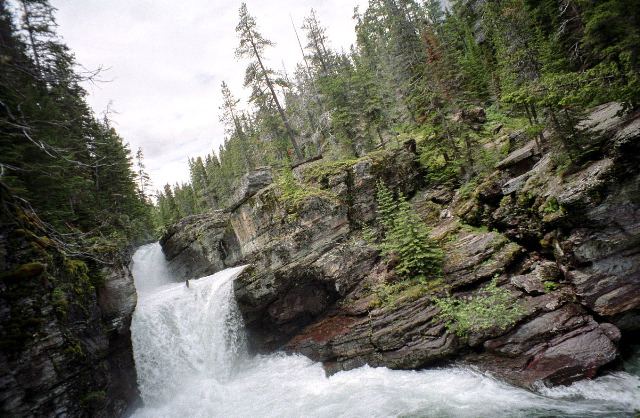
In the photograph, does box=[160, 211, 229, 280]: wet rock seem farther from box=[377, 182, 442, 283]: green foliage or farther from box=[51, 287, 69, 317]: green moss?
box=[377, 182, 442, 283]: green foliage

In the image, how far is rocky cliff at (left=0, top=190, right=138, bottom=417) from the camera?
8.35 metres

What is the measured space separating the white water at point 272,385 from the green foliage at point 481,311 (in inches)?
66.1

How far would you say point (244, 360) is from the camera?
16.1 meters

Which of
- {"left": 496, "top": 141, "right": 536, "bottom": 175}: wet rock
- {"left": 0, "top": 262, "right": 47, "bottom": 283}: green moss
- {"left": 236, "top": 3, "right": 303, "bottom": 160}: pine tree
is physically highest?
{"left": 236, "top": 3, "right": 303, "bottom": 160}: pine tree

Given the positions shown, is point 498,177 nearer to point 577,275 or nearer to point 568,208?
point 568,208

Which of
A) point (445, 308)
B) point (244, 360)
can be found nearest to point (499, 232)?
point (445, 308)

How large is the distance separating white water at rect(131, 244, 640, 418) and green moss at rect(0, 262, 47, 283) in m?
7.06

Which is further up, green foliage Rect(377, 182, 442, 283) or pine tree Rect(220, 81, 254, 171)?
pine tree Rect(220, 81, 254, 171)

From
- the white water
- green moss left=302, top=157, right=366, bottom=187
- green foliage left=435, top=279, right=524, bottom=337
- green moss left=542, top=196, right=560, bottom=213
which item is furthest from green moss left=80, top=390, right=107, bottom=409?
green moss left=542, top=196, right=560, bottom=213

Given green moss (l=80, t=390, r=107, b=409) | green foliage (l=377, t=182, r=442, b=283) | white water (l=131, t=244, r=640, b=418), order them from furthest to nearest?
green foliage (l=377, t=182, r=442, b=283) → green moss (l=80, t=390, r=107, b=409) → white water (l=131, t=244, r=640, b=418)

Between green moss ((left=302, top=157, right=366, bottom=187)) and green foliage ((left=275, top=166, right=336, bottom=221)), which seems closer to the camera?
green foliage ((left=275, top=166, right=336, bottom=221))

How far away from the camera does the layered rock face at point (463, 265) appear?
884cm

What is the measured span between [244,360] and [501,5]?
83.4ft

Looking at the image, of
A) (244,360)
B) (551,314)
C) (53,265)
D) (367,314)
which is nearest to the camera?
(551,314)
